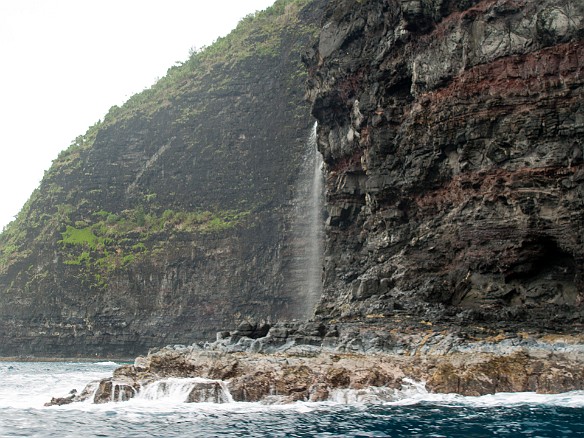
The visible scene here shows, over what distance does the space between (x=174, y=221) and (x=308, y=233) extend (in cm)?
2094

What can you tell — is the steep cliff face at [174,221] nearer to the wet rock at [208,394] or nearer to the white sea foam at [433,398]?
the wet rock at [208,394]

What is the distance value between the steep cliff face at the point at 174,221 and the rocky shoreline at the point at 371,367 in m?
45.2

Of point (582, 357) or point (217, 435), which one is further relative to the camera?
point (582, 357)

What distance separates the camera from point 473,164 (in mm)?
41469

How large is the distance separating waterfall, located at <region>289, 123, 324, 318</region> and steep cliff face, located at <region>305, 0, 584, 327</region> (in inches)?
948

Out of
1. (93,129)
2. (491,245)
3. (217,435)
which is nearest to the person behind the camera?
(217,435)

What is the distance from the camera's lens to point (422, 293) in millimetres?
40375

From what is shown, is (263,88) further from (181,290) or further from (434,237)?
(434,237)

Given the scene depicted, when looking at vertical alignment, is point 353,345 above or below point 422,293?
below

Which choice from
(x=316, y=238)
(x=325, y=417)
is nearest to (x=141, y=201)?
(x=316, y=238)

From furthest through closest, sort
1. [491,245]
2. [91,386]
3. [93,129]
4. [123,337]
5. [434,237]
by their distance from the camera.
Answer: [93,129], [123,337], [434,237], [491,245], [91,386]

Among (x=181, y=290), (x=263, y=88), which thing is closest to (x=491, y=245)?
(x=181, y=290)

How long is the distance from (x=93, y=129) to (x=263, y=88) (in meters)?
31.7

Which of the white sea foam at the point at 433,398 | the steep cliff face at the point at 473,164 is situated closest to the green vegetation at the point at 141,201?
the steep cliff face at the point at 473,164
